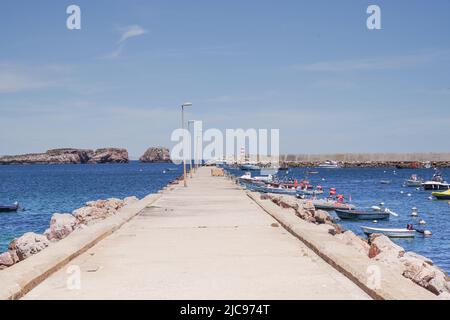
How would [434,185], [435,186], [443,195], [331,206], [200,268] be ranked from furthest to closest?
[435,186]
[434,185]
[443,195]
[331,206]
[200,268]

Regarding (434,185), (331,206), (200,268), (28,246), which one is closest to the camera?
(200,268)

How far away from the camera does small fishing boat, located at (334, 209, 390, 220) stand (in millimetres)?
40156

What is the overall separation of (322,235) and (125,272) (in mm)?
5753

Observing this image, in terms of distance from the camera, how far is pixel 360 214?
40.5m

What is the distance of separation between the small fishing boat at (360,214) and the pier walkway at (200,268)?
2245cm

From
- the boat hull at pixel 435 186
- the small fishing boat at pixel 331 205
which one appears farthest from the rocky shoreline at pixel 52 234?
the boat hull at pixel 435 186

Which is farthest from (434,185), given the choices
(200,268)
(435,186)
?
(200,268)

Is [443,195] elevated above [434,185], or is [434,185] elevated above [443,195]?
[443,195]

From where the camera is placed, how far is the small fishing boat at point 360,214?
1581 inches

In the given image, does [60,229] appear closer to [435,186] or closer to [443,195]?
[443,195]

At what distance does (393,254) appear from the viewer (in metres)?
15.0

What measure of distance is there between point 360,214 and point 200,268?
3064 cm
